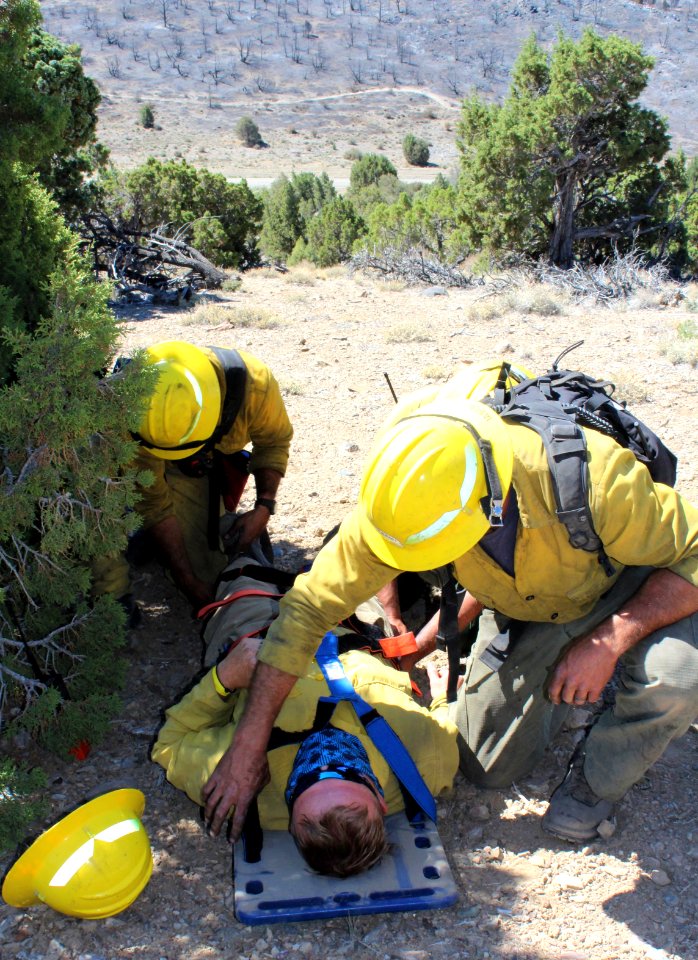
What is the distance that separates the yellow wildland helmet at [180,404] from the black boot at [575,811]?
176cm

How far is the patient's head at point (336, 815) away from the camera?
220cm

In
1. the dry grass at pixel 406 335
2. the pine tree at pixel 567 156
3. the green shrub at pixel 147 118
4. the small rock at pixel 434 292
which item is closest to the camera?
the dry grass at pixel 406 335

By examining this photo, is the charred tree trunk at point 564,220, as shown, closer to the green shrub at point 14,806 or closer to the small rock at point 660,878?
the small rock at point 660,878

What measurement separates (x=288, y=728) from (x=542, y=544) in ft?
3.33

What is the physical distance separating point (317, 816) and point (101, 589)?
4.60 feet

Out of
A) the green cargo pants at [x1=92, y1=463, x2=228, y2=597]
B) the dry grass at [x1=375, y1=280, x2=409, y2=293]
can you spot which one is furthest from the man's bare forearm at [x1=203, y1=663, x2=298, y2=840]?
the dry grass at [x1=375, y1=280, x2=409, y2=293]

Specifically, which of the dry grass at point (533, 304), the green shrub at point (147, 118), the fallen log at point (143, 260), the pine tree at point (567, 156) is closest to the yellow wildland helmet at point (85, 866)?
the dry grass at point (533, 304)

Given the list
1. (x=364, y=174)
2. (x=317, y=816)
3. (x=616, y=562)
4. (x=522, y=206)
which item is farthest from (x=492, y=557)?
(x=364, y=174)

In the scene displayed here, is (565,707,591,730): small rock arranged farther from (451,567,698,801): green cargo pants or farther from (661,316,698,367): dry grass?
(661,316,698,367): dry grass

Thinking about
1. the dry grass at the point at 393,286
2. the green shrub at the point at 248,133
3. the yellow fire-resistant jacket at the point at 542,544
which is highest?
the green shrub at the point at 248,133

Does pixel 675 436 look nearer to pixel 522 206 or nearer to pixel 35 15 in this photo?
pixel 35 15

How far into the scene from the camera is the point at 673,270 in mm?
14172

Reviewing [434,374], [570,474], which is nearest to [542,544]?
[570,474]

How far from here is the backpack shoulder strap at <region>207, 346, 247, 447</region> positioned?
3256 mm
